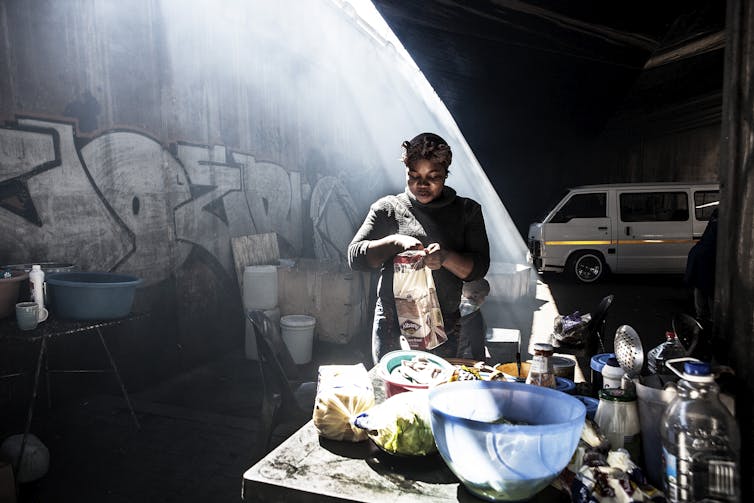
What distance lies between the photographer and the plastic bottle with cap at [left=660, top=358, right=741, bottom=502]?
1.10 meters

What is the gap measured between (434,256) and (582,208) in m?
10.2

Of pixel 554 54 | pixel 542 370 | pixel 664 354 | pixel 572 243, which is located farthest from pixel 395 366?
pixel 572 243

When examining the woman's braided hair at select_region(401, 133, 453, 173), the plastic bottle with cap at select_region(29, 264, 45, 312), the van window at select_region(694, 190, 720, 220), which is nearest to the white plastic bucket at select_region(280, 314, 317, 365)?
the plastic bottle with cap at select_region(29, 264, 45, 312)

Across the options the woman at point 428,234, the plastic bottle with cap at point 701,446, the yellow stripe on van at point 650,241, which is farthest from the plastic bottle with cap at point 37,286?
the yellow stripe on van at point 650,241

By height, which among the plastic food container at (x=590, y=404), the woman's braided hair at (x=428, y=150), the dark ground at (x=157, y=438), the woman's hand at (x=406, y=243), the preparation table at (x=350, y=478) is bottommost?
the dark ground at (x=157, y=438)

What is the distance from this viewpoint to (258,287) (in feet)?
19.1

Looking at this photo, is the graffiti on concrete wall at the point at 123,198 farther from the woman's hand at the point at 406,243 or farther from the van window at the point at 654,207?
the van window at the point at 654,207

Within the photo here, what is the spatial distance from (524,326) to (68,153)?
21.0ft

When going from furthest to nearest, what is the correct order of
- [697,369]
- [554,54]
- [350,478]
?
[554,54] < [350,478] < [697,369]

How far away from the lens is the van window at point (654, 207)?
1094cm

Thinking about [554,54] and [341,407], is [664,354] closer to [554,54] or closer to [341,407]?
[341,407]

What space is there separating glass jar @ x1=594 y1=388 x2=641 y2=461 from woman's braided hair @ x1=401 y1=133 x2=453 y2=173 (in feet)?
4.30

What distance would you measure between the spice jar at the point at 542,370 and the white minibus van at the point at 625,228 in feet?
34.1

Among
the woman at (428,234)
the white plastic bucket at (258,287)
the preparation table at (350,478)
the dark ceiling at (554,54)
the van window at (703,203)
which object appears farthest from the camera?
the van window at (703,203)
